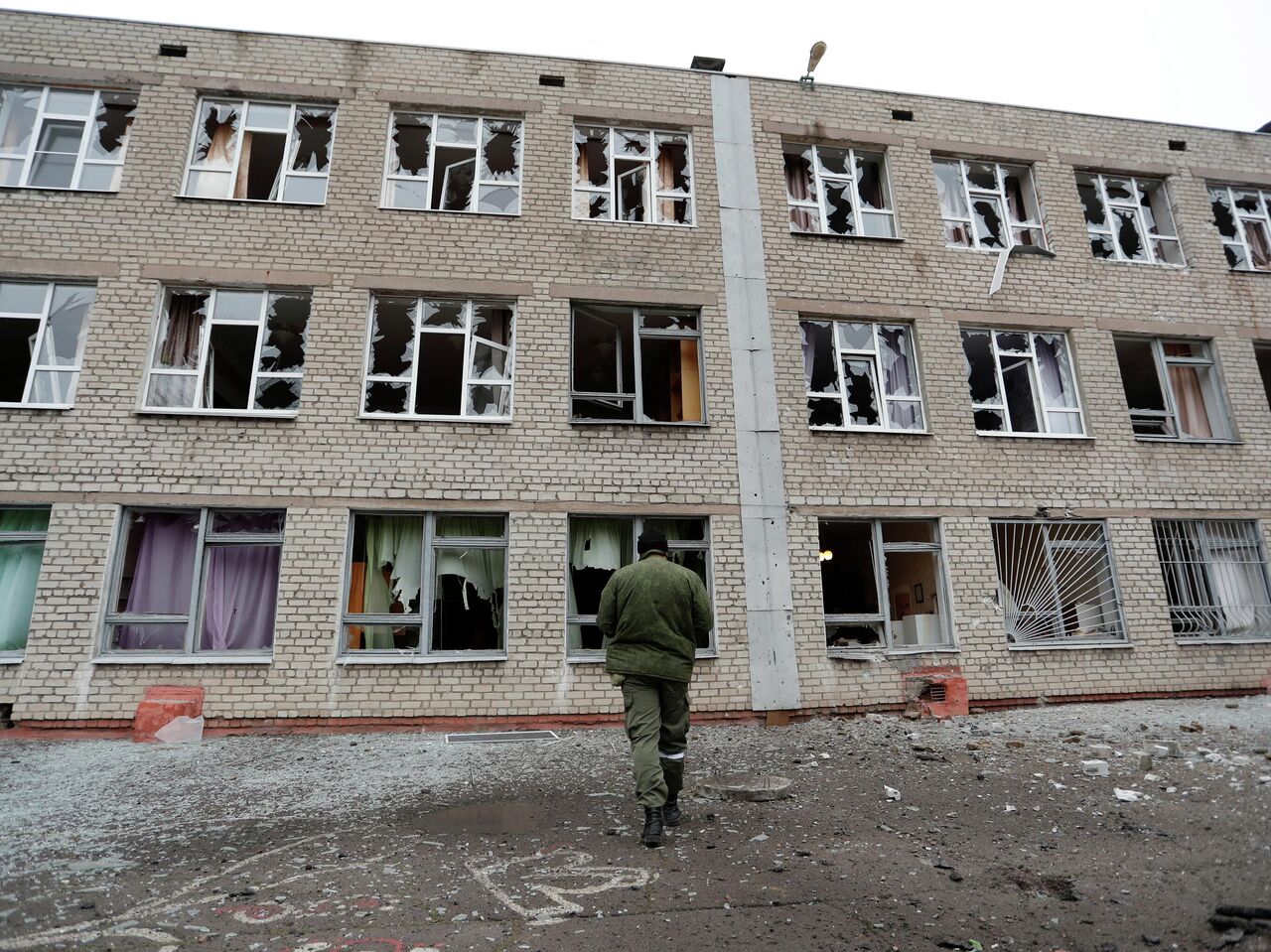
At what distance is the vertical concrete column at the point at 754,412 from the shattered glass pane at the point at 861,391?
120cm

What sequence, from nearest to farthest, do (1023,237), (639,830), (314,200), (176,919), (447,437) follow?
(176,919), (639,830), (447,437), (314,200), (1023,237)

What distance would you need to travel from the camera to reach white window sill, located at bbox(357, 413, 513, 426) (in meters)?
8.94

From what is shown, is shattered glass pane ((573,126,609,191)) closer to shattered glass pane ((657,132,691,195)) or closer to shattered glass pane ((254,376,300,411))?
shattered glass pane ((657,132,691,195))

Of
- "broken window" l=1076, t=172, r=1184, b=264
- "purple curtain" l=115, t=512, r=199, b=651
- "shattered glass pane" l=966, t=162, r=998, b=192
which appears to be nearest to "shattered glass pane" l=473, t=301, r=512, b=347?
"purple curtain" l=115, t=512, r=199, b=651

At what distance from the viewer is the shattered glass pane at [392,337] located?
9391 mm

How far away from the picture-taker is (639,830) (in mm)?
4734

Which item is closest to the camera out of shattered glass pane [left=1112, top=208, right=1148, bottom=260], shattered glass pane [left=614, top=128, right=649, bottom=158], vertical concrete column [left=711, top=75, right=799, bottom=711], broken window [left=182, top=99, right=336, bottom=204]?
vertical concrete column [left=711, top=75, right=799, bottom=711]

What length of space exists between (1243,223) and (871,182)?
21.5 feet

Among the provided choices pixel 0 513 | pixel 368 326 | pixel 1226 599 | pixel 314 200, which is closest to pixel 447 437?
pixel 368 326

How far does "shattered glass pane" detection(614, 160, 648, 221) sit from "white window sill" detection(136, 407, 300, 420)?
5260mm

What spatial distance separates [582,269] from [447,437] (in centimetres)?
296

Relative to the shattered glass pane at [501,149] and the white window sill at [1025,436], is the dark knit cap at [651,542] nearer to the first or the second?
the white window sill at [1025,436]

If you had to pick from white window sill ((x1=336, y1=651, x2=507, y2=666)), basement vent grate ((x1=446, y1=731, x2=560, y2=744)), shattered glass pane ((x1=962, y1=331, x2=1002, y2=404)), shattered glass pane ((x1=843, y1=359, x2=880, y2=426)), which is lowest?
basement vent grate ((x1=446, y1=731, x2=560, y2=744))

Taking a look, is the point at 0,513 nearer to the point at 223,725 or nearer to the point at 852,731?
the point at 223,725
